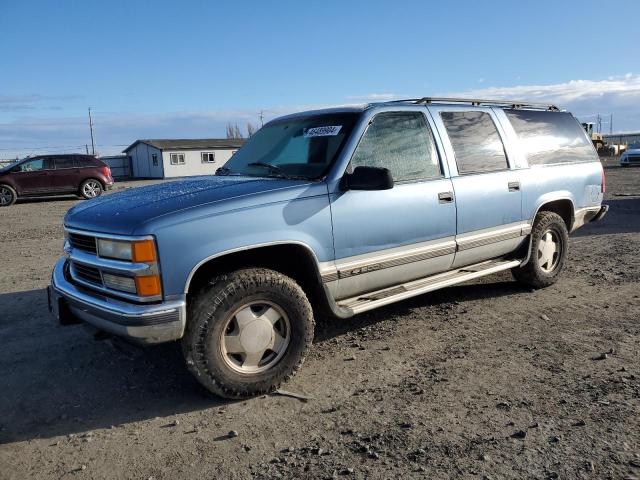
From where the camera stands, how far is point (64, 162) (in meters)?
19.0

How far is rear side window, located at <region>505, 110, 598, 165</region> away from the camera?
543 centimetres

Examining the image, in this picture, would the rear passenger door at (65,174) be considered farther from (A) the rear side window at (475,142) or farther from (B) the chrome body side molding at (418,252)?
(B) the chrome body side molding at (418,252)

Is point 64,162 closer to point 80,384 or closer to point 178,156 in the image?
point 80,384

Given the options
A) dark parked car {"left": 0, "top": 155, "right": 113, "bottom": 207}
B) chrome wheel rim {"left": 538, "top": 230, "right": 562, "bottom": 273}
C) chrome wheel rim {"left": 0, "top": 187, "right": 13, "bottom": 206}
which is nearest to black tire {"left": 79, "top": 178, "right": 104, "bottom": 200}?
dark parked car {"left": 0, "top": 155, "right": 113, "bottom": 207}

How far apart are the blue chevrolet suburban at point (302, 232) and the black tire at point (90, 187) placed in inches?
636

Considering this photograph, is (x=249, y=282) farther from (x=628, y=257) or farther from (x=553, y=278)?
(x=628, y=257)

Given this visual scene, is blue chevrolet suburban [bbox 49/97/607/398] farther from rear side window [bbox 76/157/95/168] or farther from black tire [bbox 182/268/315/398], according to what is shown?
rear side window [bbox 76/157/95/168]

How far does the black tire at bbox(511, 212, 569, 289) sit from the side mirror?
8.18ft

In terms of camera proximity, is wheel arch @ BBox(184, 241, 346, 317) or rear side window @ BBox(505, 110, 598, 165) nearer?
wheel arch @ BBox(184, 241, 346, 317)

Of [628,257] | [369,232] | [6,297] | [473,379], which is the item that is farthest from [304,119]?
[628,257]

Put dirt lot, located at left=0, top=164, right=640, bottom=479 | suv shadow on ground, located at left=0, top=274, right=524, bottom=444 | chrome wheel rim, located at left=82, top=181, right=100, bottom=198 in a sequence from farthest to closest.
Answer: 1. chrome wheel rim, located at left=82, top=181, right=100, bottom=198
2. suv shadow on ground, located at left=0, top=274, right=524, bottom=444
3. dirt lot, located at left=0, top=164, right=640, bottom=479

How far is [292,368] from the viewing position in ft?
12.0

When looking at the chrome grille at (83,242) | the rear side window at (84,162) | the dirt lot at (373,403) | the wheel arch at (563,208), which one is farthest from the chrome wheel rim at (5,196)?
the wheel arch at (563,208)

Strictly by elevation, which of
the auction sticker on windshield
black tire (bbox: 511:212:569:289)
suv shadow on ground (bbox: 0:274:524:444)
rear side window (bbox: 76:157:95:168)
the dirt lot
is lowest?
the dirt lot
